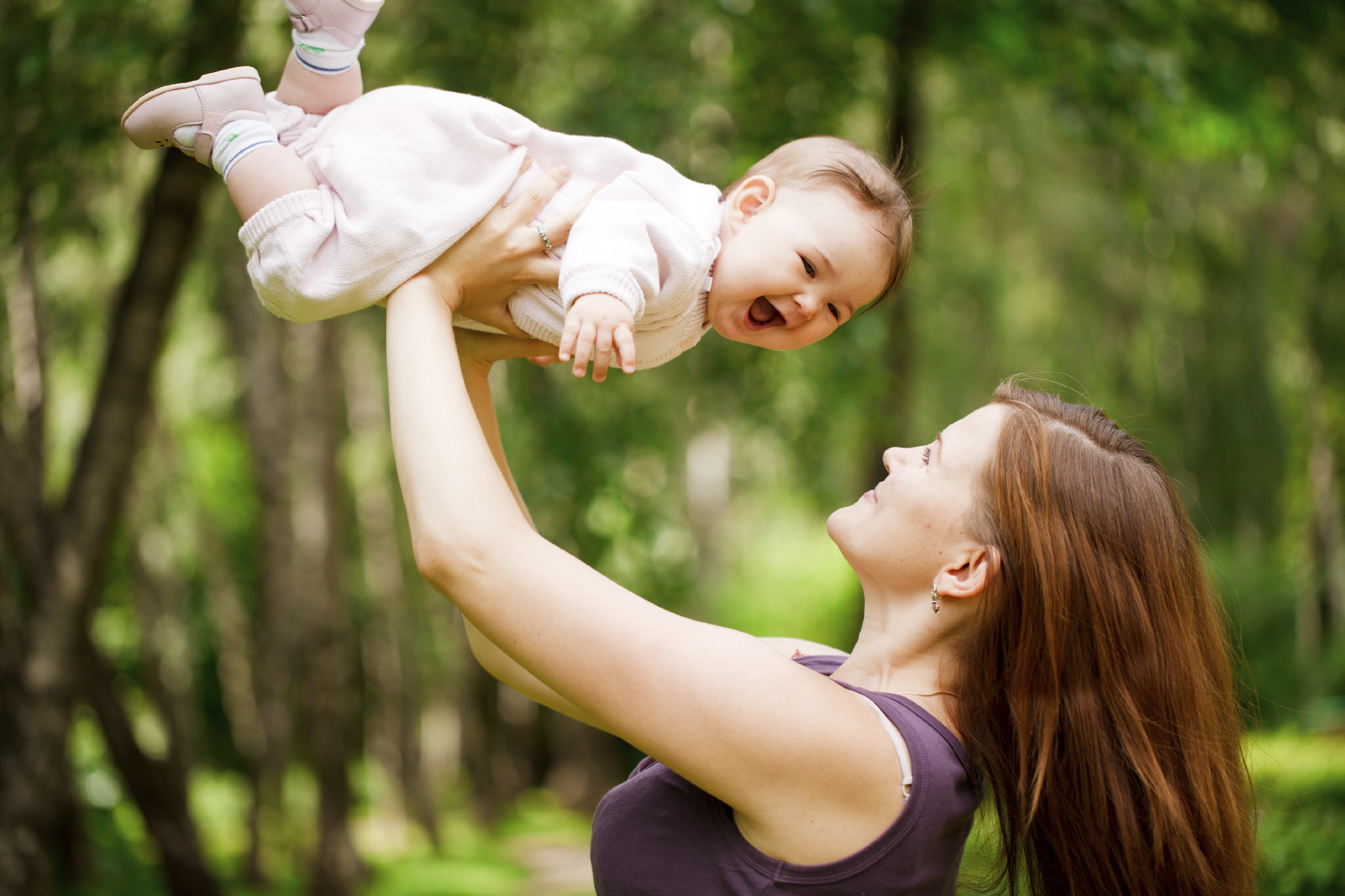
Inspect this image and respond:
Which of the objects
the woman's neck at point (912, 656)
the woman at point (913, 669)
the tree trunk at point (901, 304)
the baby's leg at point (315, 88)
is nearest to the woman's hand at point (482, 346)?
the woman at point (913, 669)

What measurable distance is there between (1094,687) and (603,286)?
33.4 inches

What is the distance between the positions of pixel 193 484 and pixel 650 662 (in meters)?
12.1

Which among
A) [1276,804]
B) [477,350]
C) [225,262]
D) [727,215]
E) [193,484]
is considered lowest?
[193,484]

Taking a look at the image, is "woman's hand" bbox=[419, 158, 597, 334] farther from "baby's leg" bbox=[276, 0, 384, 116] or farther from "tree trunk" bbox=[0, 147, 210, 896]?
"tree trunk" bbox=[0, 147, 210, 896]

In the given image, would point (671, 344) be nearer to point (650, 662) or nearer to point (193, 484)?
point (650, 662)

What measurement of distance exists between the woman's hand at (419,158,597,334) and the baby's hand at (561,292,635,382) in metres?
0.14

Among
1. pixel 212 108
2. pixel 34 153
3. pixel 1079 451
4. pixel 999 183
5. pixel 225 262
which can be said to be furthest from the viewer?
pixel 999 183

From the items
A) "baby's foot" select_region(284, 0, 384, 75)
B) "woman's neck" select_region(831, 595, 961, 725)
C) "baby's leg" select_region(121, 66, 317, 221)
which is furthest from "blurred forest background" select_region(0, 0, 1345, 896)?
"baby's leg" select_region(121, 66, 317, 221)

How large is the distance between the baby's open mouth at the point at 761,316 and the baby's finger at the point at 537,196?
371 millimetres

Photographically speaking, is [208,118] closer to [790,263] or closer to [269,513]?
[790,263]

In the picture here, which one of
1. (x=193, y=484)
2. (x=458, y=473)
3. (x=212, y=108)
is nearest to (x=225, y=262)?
(x=193, y=484)

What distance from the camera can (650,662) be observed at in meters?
1.17

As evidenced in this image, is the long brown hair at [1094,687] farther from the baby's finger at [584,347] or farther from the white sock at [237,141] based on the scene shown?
the white sock at [237,141]

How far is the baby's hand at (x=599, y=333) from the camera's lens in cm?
129
